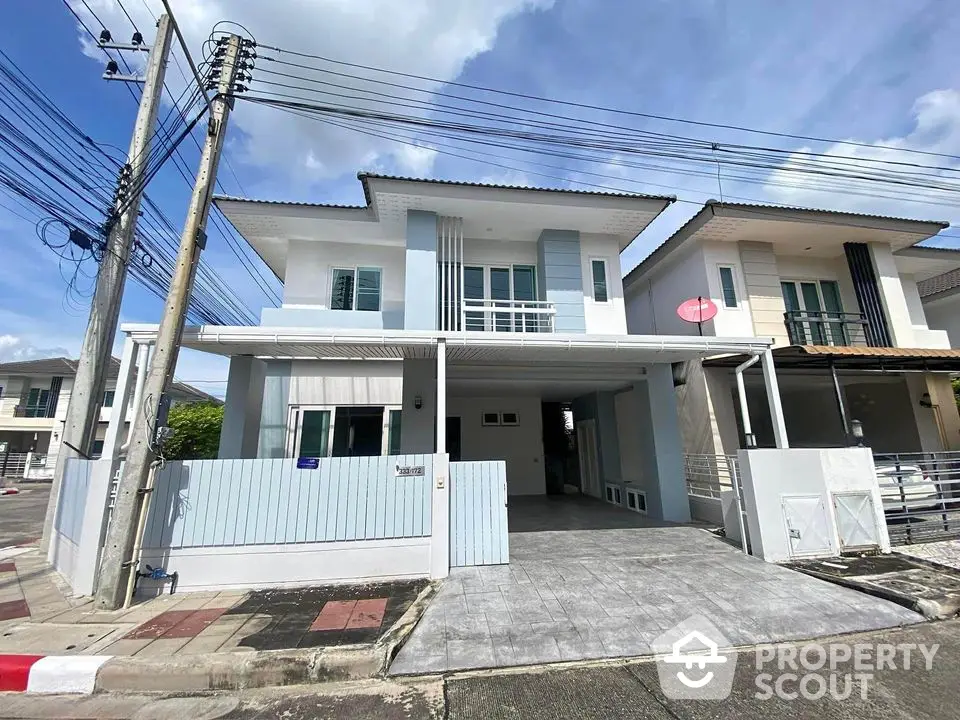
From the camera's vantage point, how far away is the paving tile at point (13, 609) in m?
4.25

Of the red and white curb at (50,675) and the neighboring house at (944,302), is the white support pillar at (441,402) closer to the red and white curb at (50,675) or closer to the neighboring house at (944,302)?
the red and white curb at (50,675)

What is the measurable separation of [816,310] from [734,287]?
2527mm

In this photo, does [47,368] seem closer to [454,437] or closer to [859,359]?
[454,437]

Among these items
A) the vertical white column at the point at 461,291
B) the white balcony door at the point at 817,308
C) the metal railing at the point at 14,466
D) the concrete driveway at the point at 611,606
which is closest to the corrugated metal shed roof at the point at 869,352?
the white balcony door at the point at 817,308

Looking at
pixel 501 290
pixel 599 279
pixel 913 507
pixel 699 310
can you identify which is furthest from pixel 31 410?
pixel 913 507

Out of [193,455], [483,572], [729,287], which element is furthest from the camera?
[193,455]

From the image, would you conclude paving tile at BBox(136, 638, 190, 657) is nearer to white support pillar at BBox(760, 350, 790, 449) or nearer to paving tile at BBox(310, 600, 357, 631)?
paving tile at BBox(310, 600, 357, 631)

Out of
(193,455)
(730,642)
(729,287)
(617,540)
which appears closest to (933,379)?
(729,287)

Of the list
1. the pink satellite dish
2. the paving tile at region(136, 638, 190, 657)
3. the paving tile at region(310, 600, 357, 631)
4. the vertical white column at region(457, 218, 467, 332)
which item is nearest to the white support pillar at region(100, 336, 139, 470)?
the paving tile at region(136, 638, 190, 657)

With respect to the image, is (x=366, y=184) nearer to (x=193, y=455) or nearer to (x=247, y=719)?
(x=247, y=719)

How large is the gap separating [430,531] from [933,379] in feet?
43.0

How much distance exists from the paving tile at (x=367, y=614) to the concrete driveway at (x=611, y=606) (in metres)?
0.46

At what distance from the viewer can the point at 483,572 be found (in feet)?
17.3

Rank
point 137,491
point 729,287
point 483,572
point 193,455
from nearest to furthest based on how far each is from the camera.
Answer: point 137,491, point 483,572, point 729,287, point 193,455
